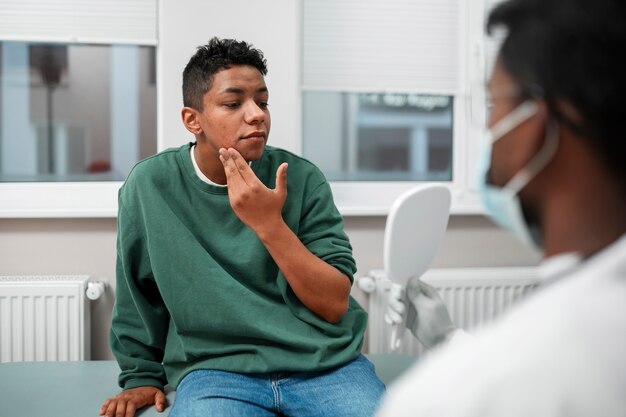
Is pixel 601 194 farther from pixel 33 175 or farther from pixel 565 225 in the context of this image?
pixel 33 175

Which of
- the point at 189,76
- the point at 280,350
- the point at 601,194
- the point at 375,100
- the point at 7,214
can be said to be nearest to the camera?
the point at 601,194

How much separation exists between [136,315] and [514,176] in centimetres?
127

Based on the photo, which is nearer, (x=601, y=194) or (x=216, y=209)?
(x=601, y=194)

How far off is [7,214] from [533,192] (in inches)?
74.6

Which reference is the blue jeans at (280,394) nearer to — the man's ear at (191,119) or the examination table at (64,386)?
the examination table at (64,386)

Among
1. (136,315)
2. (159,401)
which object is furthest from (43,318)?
(159,401)

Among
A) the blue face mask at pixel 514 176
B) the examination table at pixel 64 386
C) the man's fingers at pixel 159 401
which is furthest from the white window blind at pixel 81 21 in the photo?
the blue face mask at pixel 514 176

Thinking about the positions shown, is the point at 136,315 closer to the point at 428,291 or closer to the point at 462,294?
the point at 428,291

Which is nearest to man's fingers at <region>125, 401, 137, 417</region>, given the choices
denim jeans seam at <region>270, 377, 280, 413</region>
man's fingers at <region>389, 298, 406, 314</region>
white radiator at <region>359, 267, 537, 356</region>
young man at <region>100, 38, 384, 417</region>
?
young man at <region>100, 38, 384, 417</region>

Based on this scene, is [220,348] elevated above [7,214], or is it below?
below

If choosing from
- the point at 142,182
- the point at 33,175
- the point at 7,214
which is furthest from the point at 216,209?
the point at 33,175

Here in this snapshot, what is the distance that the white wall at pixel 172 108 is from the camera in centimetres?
222

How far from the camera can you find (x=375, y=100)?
2.69 meters

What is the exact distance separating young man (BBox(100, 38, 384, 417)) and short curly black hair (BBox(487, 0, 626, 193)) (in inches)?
38.5
